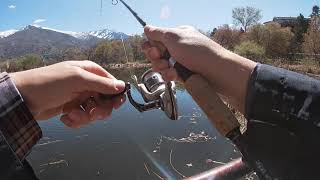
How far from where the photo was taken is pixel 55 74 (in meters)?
1.12

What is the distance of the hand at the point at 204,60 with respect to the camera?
1082mm

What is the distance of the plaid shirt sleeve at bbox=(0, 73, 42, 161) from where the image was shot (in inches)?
29.4

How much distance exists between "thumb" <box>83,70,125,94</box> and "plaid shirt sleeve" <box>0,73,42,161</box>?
1.22ft

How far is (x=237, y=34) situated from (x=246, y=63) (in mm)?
62013

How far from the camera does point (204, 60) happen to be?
1.26 metres

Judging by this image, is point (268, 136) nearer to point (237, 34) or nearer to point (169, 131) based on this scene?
point (169, 131)

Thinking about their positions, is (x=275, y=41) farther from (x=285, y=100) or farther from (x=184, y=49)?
(x=285, y=100)

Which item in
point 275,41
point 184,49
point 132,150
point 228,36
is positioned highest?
point 184,49

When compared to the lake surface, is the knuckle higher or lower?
higher

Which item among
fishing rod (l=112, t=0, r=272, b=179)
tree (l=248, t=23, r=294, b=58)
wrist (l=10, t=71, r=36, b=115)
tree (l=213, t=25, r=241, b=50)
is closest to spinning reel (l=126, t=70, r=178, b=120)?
fishing rod (l=112, t=0, r=272, b=179)

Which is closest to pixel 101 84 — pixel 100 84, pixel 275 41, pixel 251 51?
pixel 100 84

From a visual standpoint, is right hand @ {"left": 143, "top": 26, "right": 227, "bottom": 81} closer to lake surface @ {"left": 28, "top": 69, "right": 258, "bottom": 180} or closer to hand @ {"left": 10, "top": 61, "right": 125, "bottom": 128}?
hand @ {"left": 10, "top": 61, "right": 125, "bottom": 128}

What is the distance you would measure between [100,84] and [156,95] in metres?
0.39

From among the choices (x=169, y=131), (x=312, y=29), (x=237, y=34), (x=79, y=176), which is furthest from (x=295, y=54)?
(x=79, y=176)
